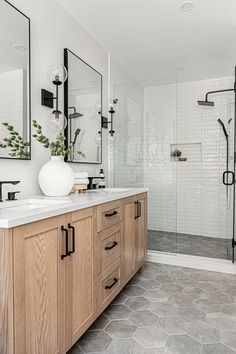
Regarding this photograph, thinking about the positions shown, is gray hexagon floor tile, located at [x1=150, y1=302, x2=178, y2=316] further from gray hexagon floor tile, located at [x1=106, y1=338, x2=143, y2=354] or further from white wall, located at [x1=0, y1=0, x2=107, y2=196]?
white wall, located at [x1=0, y1=0, x2=107, y2=196]

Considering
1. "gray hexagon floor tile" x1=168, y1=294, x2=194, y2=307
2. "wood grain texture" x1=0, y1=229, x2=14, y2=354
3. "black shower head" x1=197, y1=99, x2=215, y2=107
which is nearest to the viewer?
"wood grain texture" x1=0, y1=229, x2=14, y2=354

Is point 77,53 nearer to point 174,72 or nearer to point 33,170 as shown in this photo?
point 33,170

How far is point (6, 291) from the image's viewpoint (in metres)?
0.99

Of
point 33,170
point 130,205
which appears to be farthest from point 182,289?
point 33,170

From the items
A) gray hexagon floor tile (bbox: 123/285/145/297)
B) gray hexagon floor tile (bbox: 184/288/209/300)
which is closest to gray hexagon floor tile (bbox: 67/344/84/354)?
gray hexagon floor tile (bbox: 123/285/145/297)

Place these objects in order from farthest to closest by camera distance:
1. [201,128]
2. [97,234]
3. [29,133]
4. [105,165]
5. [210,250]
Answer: [201,128] < [210,250] < [105,165] < [29,133] < [97,234]

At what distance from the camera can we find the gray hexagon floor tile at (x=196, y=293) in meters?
2.22

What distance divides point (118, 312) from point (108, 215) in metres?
0.80

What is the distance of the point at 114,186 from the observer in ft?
10.7

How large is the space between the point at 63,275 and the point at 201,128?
352cm

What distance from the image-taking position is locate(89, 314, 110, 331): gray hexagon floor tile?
5.80 feet

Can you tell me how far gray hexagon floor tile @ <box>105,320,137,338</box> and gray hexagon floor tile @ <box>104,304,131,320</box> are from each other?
56mm

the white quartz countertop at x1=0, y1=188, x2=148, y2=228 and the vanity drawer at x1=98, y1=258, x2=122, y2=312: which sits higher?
the white quartz countertop at x1=0, y1=188, x2=148, y2=228

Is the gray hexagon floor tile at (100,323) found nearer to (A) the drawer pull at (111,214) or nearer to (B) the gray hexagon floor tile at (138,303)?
(B) the gray hexagon floor tile at (138,303)
